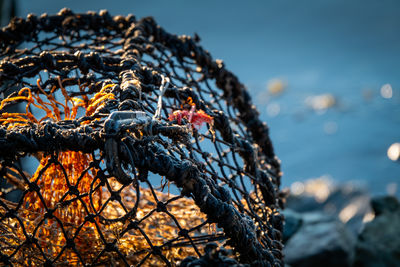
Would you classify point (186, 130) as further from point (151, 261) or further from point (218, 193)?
point (151, 261)

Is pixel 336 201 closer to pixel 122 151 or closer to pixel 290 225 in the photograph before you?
pixel 290 225

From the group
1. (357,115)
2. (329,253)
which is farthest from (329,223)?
(357,115)

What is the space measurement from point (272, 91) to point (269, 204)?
305 cm

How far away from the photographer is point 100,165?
0.44m

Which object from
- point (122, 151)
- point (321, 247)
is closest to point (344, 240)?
point (321, 247)

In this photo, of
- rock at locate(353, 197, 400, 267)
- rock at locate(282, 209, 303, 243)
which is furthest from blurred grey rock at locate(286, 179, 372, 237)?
rock at locate(282, 209, 303, 243)

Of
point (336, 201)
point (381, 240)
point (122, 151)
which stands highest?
point (336, 201)

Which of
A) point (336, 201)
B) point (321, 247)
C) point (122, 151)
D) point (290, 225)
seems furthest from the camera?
point (336, 201)

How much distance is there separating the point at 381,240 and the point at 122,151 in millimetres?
1179

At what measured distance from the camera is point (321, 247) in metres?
1.38

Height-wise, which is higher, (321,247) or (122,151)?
(321,247)

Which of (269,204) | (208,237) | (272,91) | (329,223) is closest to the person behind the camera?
(208,237)

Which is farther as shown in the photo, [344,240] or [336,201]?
[336,201]

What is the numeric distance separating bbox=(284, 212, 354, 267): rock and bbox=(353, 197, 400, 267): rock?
55 millimetres
